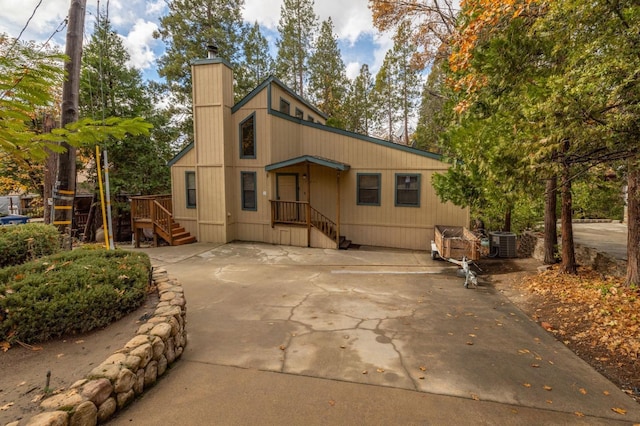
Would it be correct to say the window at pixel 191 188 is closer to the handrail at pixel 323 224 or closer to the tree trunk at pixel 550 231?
the handrail at pixel 323 224

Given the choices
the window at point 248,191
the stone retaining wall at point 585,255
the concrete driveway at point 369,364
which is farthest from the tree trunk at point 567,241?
the window at point 248,191

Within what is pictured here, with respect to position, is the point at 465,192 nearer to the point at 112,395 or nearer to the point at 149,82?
the point at 112,395

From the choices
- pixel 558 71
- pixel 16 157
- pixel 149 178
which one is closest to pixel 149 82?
pixel 149 178

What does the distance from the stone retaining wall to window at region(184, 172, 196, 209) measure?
38.9ft

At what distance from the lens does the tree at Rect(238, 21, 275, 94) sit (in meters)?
22.3

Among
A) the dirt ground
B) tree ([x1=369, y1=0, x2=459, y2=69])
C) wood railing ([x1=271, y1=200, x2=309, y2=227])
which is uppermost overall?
tree ([x1=369, y1=0, x2=459, y2=69])

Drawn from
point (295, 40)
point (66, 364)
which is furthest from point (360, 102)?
point (66, 364)

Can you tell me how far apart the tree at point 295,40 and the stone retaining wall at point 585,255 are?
790 inches

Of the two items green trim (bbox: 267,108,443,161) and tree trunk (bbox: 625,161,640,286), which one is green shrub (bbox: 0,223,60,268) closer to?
green trim (bbox: 267,108,443,161)

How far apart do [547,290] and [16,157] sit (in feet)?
28.4

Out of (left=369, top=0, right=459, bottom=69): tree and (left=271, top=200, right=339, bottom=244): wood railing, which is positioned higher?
(left=369, top=0, right=459, bottom=69): tree

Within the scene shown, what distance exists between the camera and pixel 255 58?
2333 cm

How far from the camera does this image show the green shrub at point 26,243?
18.0 ft

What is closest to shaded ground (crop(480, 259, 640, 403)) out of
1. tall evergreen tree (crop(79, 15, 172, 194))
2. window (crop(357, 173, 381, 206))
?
window (crop(357, 173, 381, 206))
